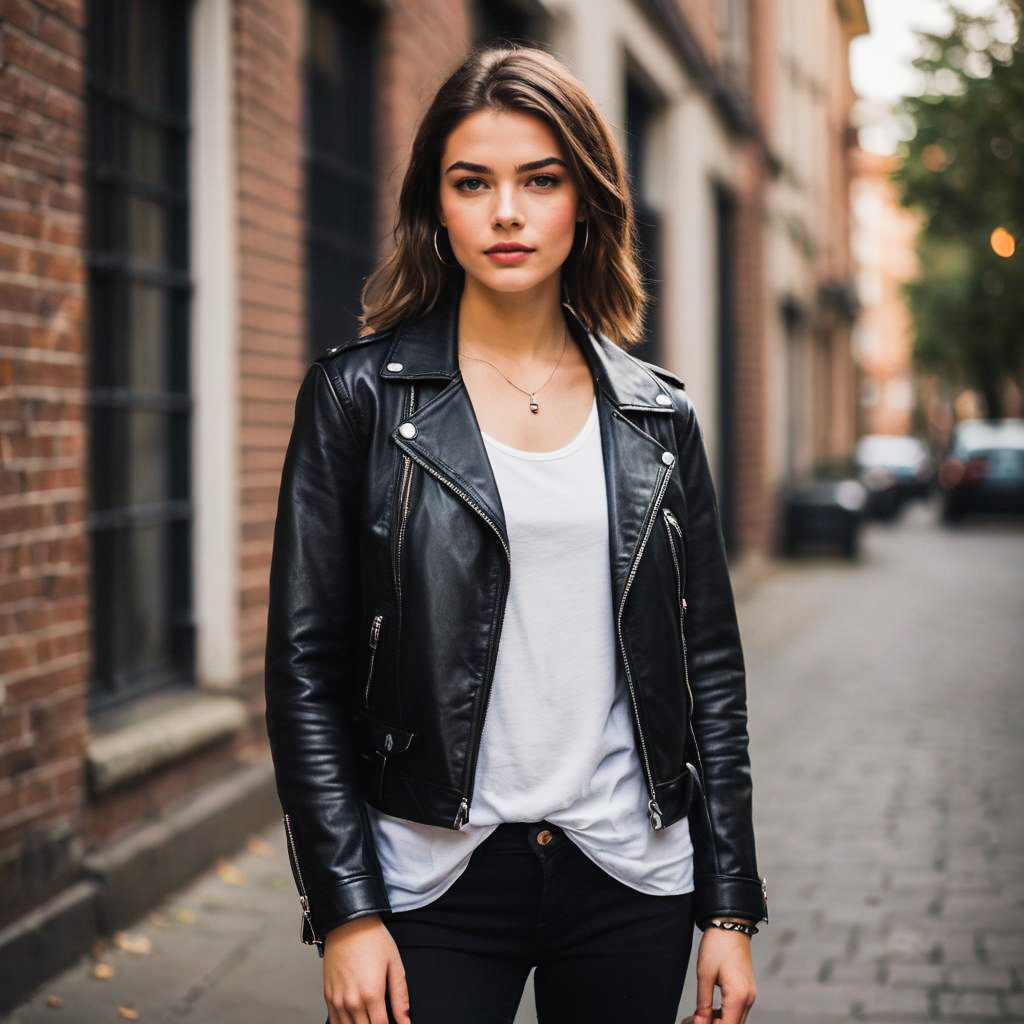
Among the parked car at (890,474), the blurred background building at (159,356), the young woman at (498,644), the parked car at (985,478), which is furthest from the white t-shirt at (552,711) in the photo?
the parked car at (890,474)

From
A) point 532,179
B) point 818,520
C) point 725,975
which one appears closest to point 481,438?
point 532,179

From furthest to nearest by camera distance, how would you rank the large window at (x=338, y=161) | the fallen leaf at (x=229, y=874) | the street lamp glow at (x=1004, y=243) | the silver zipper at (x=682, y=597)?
the street lamp glow at (x=1004, y=243) < the large window at (x=338, y=161) < the fallen leaf at (x=229, y=874) < the silver zipper at (x=682, y=597)

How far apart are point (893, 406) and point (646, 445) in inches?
3357

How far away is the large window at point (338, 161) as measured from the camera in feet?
21.9

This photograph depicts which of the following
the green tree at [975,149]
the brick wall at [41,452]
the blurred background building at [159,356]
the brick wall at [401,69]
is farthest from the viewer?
the green tree at [975,149]

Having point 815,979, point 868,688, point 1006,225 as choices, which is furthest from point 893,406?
point 815,979

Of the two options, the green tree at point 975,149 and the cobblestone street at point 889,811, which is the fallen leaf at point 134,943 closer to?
the cobblestone street at point 889,811

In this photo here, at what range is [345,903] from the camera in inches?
73.3

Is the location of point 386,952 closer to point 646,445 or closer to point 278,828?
point 646,445

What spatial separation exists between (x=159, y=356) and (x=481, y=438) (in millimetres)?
3802

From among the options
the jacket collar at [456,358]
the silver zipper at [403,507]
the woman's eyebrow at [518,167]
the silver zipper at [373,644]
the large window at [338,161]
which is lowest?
the silver zipper at [373,644]

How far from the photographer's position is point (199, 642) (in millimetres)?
5723

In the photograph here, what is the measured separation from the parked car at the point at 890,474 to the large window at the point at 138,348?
2388 cm

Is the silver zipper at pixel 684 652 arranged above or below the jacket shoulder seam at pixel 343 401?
below
